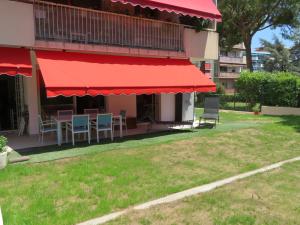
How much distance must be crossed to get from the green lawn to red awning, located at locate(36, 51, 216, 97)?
223cm

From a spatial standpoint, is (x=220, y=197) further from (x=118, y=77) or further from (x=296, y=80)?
(x=296, y=80)

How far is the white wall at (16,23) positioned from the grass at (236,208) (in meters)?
9.57

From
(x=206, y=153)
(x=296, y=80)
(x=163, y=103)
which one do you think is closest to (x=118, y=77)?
(x=206, y=153)

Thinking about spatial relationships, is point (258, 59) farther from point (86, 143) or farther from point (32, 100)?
point (86, 143)

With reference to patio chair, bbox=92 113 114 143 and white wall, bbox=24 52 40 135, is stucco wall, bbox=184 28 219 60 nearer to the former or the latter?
patio chair, bbox=92 113 114 143

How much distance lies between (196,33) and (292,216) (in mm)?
14706

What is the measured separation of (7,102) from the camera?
17.4 meters

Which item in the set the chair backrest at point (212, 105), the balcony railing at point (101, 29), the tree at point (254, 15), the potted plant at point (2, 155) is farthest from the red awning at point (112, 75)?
the tree at point (254, 15)

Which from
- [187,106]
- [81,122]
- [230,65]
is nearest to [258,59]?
[230,65]

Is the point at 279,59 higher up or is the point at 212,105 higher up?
the point at 279,59

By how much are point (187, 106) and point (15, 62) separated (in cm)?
1173

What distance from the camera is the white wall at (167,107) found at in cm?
2194

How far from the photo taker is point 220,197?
28.0ft

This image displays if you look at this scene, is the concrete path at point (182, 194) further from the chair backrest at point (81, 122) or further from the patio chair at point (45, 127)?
the patio chair at point (45, 127)
